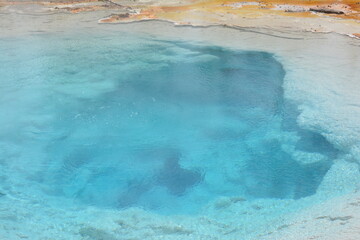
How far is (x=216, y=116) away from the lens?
34.3ft

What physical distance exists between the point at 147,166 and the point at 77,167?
1618 millimetres

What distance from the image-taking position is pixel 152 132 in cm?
955

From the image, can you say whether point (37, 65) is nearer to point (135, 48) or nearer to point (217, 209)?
point (135, 48)

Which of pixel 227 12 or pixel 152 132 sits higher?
pixel 227 12

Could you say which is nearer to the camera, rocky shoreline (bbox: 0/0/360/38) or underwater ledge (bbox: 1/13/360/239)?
underwater ledge (bbox: 1/13/360/239)

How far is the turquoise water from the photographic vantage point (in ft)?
24.5

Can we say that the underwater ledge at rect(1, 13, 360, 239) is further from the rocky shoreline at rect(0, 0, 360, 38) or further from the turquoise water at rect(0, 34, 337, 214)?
the rocky shoreline at rect(0, 0, 360, 38)

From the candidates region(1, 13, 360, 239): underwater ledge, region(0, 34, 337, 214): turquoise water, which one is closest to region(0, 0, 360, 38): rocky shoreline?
region(0, 34, 337, 214): turquoise water

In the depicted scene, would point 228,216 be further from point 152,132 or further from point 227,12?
point 227,12

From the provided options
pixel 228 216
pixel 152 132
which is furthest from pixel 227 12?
pixel 228 216

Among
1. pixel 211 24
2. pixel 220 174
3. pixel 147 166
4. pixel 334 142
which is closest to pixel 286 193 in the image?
pixel 220 174

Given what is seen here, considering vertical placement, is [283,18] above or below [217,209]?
above

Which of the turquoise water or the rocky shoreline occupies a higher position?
the rocky shoreline

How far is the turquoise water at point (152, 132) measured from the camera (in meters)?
7.45
